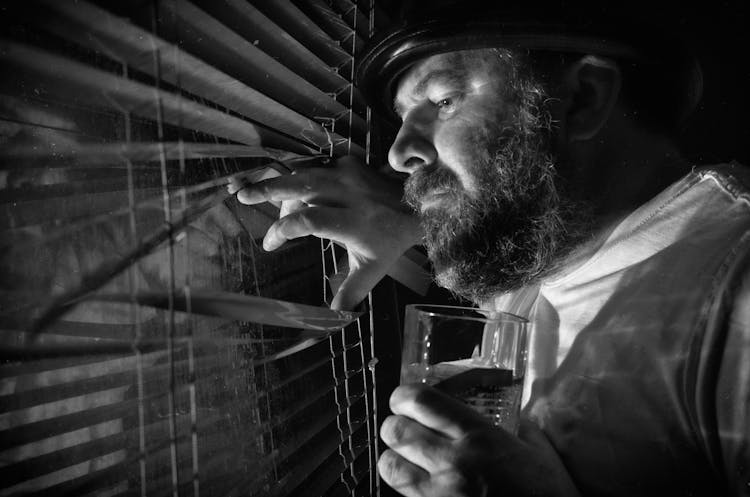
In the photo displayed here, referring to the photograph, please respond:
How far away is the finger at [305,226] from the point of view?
1076 mm

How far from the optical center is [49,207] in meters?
0.67

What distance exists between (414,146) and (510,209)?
0.93ft

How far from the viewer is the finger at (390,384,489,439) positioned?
82 centimetres

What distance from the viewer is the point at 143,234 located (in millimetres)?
749

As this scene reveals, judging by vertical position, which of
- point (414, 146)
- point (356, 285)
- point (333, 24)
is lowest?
point (356, 285)

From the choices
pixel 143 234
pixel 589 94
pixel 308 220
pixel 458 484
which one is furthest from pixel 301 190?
pixel 589 94

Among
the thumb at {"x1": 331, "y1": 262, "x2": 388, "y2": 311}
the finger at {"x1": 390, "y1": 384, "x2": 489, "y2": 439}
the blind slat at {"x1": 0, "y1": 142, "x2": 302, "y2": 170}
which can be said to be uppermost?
the blind slat at {"x1": 0, "y1": 142, "x2": 302, "y2": 170}

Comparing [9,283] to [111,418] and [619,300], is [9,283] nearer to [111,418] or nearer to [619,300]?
[111,418]

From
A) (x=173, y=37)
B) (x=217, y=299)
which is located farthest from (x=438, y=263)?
(x=173, y=37)

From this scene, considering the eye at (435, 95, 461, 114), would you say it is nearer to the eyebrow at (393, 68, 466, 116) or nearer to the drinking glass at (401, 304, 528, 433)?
the eyebrow at (393, 68, 466, 116)

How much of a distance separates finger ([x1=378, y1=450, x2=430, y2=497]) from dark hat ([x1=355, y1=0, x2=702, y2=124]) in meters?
0.86

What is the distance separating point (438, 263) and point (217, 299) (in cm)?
69

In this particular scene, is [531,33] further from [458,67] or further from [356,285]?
[356,285]

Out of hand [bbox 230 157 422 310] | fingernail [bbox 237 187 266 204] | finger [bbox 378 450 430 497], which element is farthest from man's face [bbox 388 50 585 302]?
finger [bbox 378 450 430 497]
